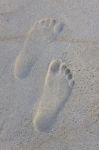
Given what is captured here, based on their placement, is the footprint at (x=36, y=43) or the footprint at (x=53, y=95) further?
the footprint at (x=36, y=43)

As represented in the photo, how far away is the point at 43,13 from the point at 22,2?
0.53ft

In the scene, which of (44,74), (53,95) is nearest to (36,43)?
(44,74)

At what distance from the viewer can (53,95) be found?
192 cm

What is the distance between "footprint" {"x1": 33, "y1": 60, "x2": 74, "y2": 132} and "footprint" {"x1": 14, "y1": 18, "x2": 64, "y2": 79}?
0.12 meters

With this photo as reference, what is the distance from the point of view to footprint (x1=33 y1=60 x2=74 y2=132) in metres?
1.87

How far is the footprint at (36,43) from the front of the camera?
206 centimetres

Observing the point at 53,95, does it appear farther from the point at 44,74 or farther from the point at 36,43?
the point at 36,43

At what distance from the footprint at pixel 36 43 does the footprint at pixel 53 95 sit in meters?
0.12

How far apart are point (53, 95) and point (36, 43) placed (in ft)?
1.10

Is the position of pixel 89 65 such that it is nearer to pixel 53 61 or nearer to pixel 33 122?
pixel 53 61

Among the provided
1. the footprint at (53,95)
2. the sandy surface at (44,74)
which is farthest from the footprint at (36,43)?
the footprint at (53,95)

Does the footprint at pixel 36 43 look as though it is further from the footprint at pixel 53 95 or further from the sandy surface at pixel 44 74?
the footprint at pixel 53 95

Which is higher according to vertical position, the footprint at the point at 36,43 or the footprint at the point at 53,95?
the footprint at the point at 36,43

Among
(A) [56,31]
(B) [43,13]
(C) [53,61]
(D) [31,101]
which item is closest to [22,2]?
(B) [43,13]
